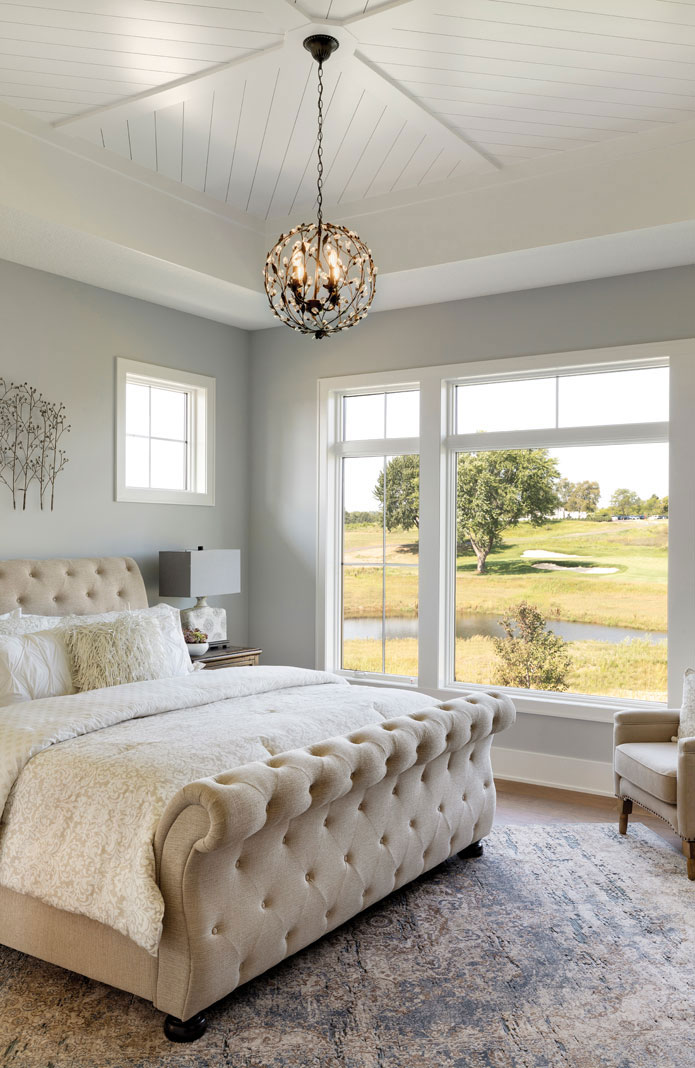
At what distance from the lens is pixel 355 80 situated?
11.1ft

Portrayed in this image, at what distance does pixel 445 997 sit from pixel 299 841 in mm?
640

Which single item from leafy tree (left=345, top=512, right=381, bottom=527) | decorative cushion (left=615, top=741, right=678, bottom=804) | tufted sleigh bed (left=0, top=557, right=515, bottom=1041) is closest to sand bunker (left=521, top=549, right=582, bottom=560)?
leafy tree (left=345, top=512, right=381, bottom=527)

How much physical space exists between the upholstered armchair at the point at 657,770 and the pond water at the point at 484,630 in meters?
0.71

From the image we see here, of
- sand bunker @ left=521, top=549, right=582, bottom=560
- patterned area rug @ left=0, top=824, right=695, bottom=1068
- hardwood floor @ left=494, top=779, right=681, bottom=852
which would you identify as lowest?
hardwood floor @ left=494, top=779, right=681, bottom=852

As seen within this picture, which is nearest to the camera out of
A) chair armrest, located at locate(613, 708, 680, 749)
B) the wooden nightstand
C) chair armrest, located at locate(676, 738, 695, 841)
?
chair armrest, located at locate(676, 738, 695, 841)

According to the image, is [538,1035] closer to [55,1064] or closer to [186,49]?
[55,1064]

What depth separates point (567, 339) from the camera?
480 centimetres

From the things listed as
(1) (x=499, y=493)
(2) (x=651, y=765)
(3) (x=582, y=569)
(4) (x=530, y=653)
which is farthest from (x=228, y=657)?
(2) (x=651, y=765)

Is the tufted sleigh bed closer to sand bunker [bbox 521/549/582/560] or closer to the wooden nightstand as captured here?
the wooden nightstand

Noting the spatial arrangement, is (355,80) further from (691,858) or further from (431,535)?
(691,858)

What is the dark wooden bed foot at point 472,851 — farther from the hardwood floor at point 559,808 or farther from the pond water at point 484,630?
the pond water at point 484,630

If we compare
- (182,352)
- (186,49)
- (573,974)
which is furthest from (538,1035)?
(182,352)

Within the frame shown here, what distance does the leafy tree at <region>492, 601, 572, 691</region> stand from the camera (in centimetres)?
498

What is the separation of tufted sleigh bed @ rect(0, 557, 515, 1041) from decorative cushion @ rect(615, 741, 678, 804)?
64 cm
